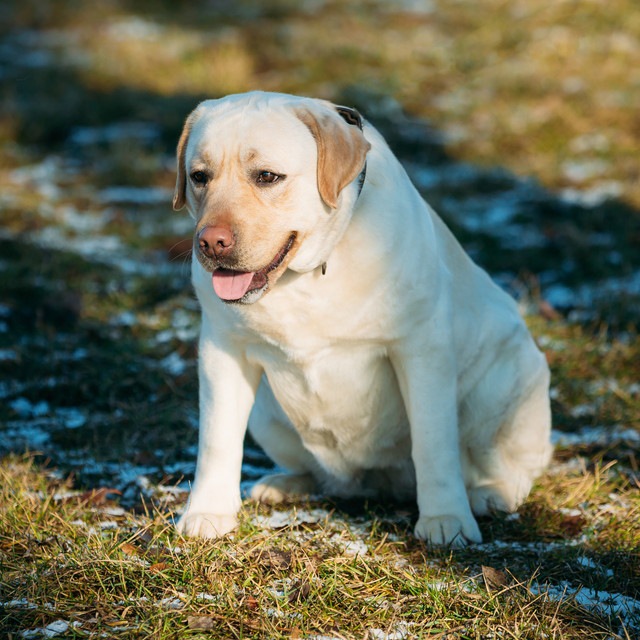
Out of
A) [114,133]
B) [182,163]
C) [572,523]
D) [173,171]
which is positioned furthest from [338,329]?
[114,133]

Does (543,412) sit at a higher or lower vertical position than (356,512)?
higher

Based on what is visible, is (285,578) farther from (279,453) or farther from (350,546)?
(279,453)

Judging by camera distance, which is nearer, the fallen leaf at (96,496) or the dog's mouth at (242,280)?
the dog's mouth at (242,280)

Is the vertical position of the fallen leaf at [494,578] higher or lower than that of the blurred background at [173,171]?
lower

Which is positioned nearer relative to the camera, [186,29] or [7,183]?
[7,183]

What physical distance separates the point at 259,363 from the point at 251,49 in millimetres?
8747

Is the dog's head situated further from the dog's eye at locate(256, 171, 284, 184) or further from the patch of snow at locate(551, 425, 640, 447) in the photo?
the patch of snow at locate(551, 425, 640, 447)

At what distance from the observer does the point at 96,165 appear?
8547mm

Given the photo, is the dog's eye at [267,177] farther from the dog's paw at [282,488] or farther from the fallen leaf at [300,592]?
the dog's paw at [282,488]

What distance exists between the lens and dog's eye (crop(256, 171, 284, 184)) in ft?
8.88

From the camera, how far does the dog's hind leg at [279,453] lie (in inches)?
138

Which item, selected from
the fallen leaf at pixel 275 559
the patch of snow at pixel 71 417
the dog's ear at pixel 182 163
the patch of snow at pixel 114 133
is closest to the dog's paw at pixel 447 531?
the fallen leaf at pixel 275 559

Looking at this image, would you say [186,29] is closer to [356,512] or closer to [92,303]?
→ [92,303]

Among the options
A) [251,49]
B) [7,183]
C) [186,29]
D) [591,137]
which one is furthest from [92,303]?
[186,29]
